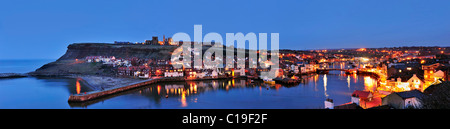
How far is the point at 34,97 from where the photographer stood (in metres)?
14.6

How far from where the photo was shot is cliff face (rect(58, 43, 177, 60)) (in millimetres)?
44188

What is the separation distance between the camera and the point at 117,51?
1810 inches

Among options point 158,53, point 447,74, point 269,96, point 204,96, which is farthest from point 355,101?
point 158,53

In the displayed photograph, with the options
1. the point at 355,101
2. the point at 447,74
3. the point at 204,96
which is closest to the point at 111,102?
the point at 204,96

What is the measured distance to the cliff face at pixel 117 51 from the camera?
4419cm

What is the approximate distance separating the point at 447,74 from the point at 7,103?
73.7ft
